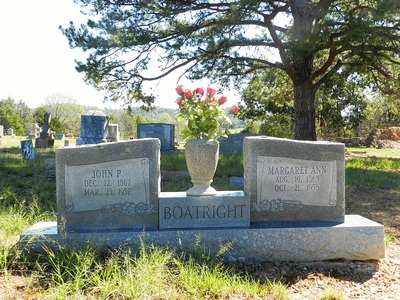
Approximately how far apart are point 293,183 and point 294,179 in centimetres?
5

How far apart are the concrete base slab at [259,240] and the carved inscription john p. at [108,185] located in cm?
36

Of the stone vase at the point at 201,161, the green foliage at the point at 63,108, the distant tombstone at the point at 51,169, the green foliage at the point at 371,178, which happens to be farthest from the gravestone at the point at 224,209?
the green foliage at the point at 63,108

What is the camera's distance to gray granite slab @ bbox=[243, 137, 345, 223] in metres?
4.33

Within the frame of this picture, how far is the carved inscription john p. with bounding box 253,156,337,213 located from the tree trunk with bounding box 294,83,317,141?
28.3 ft

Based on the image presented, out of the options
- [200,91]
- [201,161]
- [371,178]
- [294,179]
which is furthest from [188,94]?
[371,178]

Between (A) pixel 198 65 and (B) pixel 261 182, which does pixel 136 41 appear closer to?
(A) pixel 198 65

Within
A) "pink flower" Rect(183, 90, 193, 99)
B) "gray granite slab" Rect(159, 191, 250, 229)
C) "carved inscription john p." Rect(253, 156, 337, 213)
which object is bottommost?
"gray granite slab" Rect(159, 191, 250, 229)

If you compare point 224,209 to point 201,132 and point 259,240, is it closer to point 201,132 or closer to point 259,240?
point 259,240

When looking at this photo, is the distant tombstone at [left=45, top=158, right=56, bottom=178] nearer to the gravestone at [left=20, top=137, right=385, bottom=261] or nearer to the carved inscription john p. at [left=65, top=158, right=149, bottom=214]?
the gravestone at [left=20, top=137, right=385, bottom=261]

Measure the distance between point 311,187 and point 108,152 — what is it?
2.29 metres

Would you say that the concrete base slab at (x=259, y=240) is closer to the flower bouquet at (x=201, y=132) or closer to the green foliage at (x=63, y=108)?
the flower bouquet at (x=201, y=132)

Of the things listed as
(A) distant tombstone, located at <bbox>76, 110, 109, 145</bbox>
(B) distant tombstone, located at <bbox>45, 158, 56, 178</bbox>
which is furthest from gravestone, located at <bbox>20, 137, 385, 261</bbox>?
(A) distant tombstone, located at <bbox>76, 110, 109, 145</bbox>

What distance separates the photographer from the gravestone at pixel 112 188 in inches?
165

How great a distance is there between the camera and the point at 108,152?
420 cm
